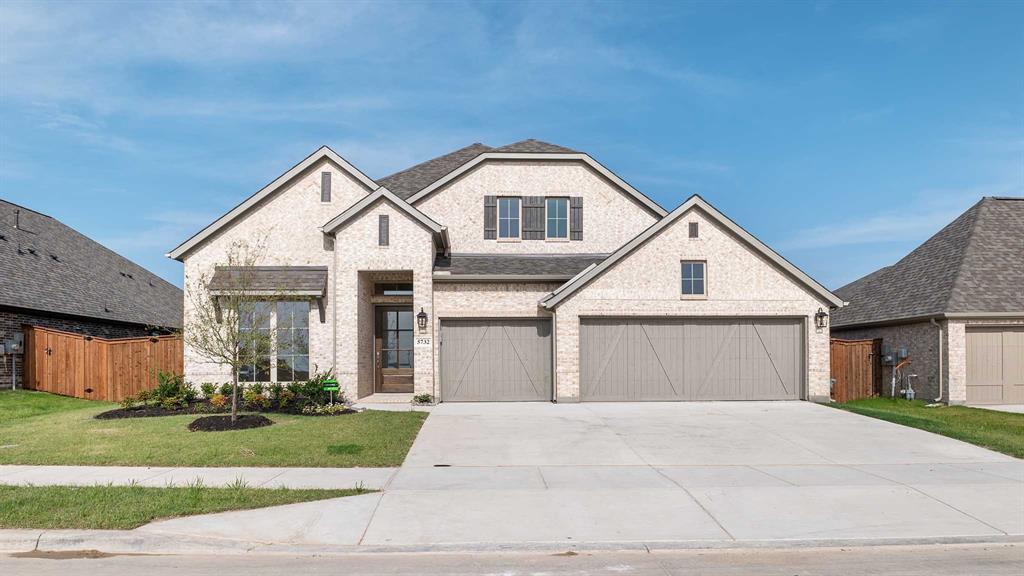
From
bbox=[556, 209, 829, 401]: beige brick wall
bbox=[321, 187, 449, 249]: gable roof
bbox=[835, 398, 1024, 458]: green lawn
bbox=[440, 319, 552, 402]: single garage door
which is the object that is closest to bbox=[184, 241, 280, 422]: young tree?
bbox=[321, 187, 449, 249]: gable roof

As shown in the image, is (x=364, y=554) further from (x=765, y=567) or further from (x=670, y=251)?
(x=670, y=251)

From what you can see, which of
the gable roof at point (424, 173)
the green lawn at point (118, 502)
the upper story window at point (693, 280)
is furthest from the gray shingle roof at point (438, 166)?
the green lawn at point (118, 502)

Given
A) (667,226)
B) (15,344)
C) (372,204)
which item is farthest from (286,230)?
(667,226)

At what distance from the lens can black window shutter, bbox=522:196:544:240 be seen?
2302 cm

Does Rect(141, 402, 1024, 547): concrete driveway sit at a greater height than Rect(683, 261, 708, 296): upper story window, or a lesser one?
lesser

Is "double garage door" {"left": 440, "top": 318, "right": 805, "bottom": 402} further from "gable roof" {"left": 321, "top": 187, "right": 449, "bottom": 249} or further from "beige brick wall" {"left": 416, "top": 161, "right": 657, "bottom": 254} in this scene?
"beige brick wall" {"left": 416, "top": 161, "right": 657, "bottom": 254}

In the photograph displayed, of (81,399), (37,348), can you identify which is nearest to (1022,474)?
(81,399)

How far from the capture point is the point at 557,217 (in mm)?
23234

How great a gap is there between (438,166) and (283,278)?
28.8ft

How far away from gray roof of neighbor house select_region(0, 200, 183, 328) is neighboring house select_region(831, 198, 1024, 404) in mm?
24049

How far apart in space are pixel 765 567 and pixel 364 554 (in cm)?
387

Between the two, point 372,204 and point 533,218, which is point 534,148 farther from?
point 372,204

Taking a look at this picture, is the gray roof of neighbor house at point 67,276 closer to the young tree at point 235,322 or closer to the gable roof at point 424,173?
the young tree at point 235,322

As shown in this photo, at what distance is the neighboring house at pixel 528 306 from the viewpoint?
63.7 feet
